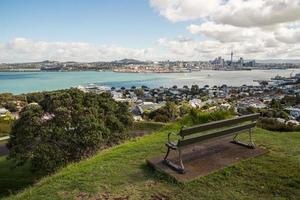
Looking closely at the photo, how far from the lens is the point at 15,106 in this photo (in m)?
47.8

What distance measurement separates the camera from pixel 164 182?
427 centimetres

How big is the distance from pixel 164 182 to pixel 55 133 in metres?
8.44

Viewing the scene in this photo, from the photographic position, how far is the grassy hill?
153 inches

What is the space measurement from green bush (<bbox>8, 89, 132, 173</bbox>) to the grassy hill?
6045 mm

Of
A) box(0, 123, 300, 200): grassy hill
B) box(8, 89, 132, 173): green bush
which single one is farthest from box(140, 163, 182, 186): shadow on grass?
box(8, 89, 132, 173): green bush

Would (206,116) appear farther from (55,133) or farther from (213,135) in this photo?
(55,133)

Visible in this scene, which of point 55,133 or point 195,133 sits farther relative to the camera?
point 55,133

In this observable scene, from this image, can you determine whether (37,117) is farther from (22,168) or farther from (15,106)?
(15,106)

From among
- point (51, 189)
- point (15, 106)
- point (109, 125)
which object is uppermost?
point (51, 189)

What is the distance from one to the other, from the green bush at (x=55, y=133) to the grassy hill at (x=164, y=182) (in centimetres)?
604

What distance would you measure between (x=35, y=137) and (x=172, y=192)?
370 inches

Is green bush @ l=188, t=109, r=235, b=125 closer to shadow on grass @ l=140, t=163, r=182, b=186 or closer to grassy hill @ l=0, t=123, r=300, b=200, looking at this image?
grassy hill @ l=0, t=123, r=300, b=200

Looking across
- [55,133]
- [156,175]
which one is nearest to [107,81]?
[55,133]

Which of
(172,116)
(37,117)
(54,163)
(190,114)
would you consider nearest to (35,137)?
(37,117)
